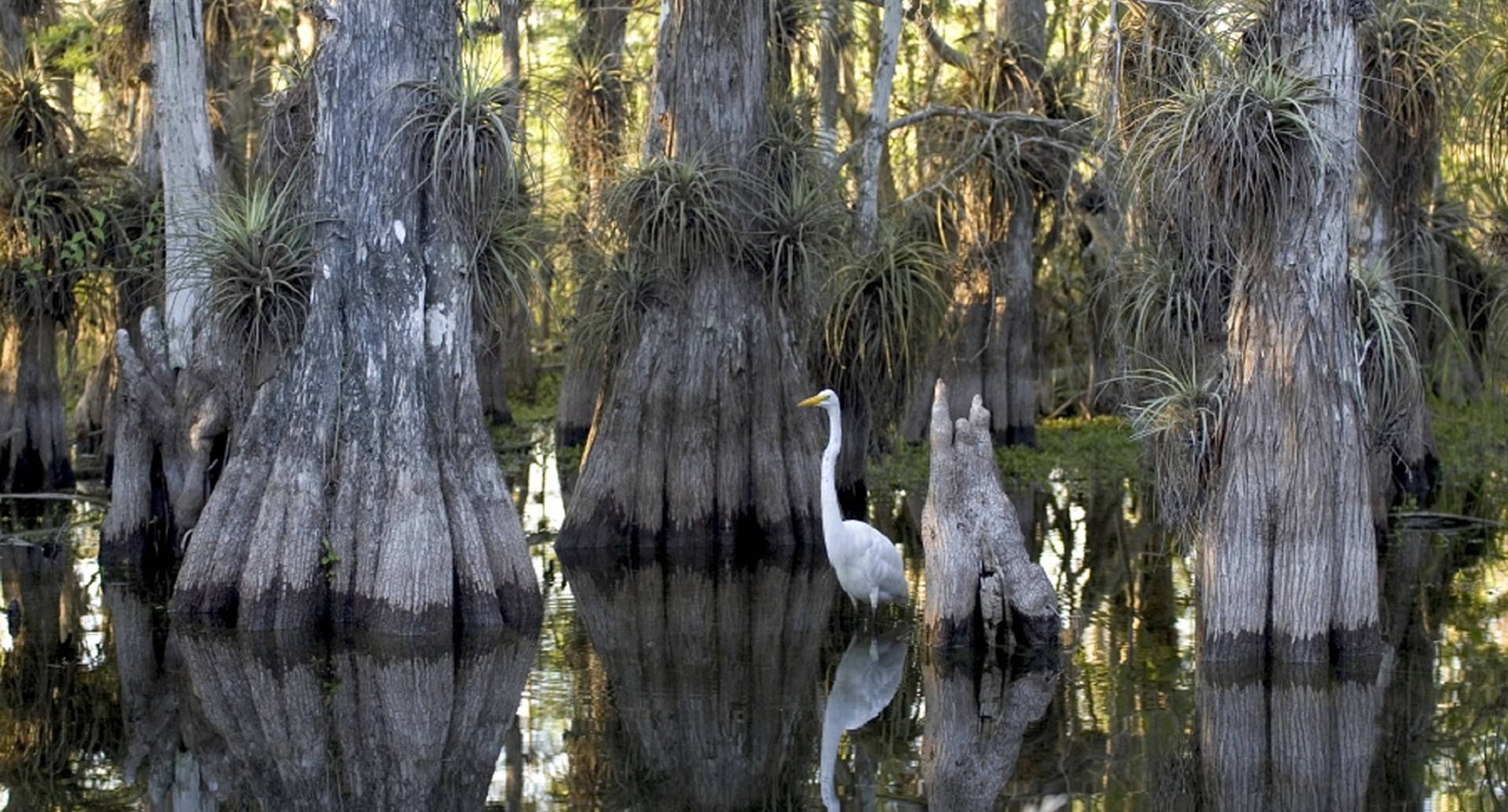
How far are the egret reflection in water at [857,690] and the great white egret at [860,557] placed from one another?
1.28ft

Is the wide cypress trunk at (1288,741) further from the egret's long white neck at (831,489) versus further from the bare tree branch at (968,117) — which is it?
the bare tree branch at (968,117)

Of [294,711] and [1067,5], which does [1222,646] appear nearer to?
[294,711]

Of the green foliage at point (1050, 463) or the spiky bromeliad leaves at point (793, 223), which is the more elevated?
the spiky bromeliad leaves at point (793, 223)

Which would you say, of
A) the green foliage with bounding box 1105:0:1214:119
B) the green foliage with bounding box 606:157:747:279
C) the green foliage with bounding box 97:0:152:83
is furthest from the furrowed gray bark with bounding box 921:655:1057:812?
the green foliage with bounding box 97:0:152:83

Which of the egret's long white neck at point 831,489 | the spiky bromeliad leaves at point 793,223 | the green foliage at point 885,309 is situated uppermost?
the spiky bromeliad leaves at point 793,223

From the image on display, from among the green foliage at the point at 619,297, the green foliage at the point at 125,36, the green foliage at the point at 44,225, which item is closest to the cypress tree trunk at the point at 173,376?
the green foliage at the point at 44,225

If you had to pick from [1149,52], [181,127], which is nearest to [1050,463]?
[1149,52]

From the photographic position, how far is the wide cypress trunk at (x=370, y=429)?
11547 mm

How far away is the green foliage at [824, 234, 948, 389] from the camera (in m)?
16.1

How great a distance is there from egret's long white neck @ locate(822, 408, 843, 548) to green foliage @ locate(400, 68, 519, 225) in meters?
2.73

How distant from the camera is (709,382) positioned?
15.0 metres

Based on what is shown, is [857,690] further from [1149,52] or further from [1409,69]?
[1409,69]

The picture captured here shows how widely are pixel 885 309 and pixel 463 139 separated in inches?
217

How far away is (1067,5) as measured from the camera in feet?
85.7
